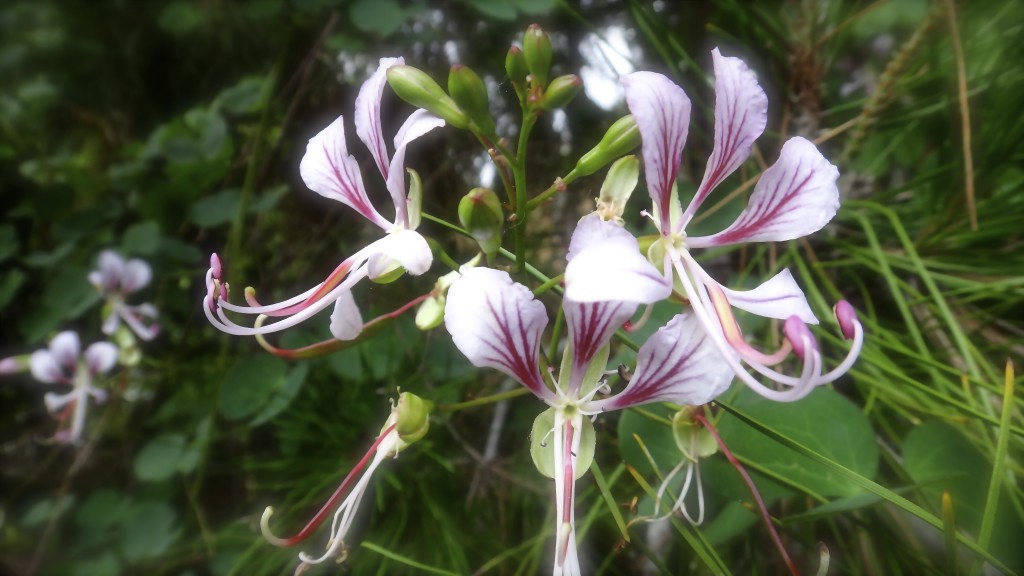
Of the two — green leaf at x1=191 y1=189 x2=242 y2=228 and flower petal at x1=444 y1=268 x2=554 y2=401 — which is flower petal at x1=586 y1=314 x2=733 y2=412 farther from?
green leaf at x1=191 y1=189 x2=242 y2=228

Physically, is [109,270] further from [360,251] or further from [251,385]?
[360,251]

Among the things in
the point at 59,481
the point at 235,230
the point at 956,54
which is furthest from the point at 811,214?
the point at 59,481

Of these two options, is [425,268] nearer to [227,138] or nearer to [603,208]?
[603,208]

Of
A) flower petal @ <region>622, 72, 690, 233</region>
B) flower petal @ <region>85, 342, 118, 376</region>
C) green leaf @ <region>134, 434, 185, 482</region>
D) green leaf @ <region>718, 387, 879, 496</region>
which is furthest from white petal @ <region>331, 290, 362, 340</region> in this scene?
flower petal @ <region>85, 342, 118, 376</region>

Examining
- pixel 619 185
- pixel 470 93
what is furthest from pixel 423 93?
pixel 619 185

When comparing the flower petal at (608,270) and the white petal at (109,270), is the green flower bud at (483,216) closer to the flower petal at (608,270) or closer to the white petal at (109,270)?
the flower petal at (608,270)
